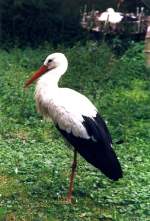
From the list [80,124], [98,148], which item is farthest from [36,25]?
[98,148]

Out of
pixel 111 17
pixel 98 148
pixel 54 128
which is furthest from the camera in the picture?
pixel 111 17

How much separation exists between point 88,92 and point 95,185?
3.76 meters

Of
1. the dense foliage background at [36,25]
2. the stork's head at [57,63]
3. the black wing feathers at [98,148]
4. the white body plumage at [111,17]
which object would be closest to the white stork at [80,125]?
the black wing feathers at [98,148]

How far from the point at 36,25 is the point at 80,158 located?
7574 mm

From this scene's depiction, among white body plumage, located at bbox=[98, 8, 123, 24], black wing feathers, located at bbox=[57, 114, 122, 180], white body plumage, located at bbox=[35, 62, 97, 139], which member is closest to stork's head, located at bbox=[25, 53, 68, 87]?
white body plumage, located at bbox=[35, 62, 97, 139]

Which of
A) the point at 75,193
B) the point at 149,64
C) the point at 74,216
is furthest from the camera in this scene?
the point at 149,64

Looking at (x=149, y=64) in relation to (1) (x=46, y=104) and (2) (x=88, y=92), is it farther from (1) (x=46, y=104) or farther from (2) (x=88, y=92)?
(1) (x=46, y=104)

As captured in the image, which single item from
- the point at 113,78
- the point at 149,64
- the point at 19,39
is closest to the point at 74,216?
the point at 113,78

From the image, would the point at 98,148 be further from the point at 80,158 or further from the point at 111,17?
the point at 111,17

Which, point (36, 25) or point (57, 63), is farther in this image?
point (36, 25)

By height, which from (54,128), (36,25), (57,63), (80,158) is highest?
(36,25)

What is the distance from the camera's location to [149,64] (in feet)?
41.5

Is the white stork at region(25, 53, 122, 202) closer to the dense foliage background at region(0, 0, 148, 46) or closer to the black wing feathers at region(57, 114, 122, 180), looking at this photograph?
the black wing feathers at region(57, 114, 122, 180)

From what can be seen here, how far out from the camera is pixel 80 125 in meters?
6.38
